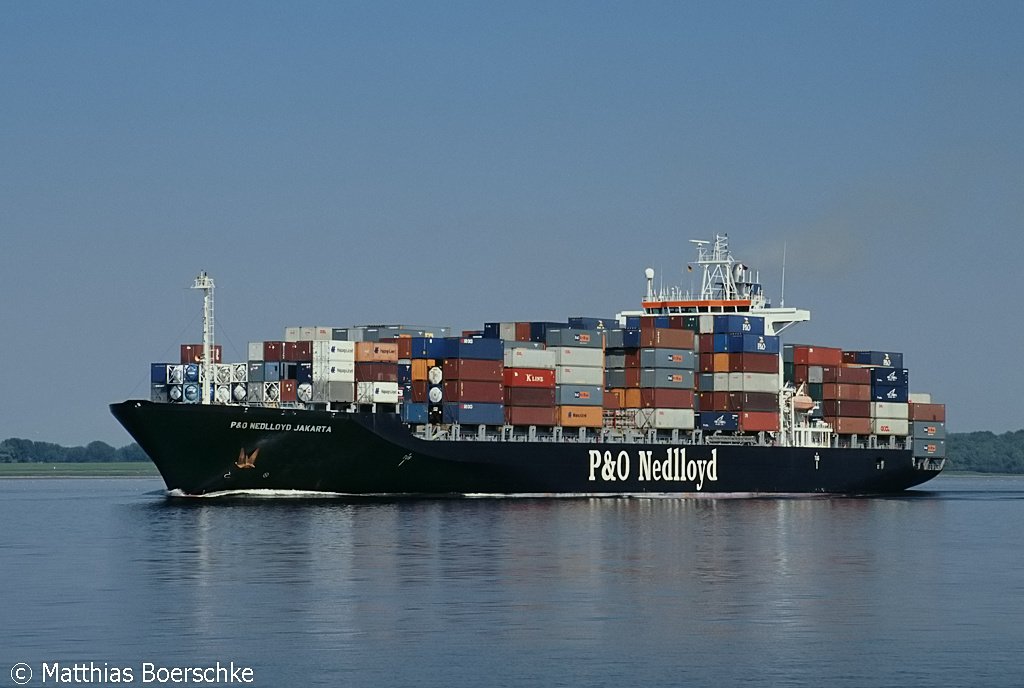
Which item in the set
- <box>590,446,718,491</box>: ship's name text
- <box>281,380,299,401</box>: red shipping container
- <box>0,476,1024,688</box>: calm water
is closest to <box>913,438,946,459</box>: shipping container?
<box>590,446,718,491</box>: ship's name text

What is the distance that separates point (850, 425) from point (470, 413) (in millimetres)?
28147

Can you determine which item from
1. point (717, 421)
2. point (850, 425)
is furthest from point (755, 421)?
point (850, 425)

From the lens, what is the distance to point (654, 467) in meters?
82.1

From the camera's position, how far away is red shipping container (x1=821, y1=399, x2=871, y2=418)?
90875 mm

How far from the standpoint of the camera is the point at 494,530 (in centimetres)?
5694

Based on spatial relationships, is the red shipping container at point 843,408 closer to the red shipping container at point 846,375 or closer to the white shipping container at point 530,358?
the red shipping container at point 846,375

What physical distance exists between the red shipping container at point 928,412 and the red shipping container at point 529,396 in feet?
101

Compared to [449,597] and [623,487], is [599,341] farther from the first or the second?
[449,597]

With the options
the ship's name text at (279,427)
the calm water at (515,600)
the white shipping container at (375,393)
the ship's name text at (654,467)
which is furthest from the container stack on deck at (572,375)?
the calm water at (515,600)

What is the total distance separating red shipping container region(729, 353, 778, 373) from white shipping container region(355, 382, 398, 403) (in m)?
20.5

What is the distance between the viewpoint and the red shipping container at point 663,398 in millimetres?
81125

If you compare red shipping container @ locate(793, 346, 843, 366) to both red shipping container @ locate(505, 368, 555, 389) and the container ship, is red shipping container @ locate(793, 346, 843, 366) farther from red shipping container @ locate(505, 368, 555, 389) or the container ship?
red shipping container @ locate(505, 368, 555, 389)

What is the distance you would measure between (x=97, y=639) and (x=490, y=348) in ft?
147

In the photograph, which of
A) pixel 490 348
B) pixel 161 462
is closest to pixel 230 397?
pixel 161 462
